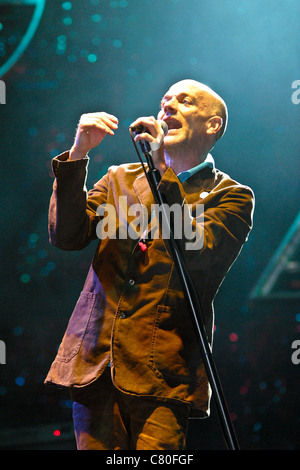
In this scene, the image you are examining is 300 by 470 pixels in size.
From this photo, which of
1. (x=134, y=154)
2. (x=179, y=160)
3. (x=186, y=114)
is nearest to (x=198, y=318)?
(x=179, y=160)

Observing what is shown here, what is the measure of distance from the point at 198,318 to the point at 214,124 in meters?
0.81

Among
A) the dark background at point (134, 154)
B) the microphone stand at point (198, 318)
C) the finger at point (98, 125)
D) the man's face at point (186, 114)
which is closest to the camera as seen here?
the microphone stand at point (198, 318)

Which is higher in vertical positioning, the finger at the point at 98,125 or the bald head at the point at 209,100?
the bald head at the point at 209,100

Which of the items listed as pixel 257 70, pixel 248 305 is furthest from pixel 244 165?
pixel 248 305

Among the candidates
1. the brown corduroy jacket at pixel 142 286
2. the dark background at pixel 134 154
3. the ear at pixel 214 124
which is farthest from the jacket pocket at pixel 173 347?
the dark background at pixel 134 154

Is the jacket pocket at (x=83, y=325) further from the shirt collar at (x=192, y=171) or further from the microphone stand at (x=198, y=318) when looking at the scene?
the shirt collar at (x=192, y=171)

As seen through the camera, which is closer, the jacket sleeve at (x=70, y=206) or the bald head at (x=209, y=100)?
the jacket sleeve at (x=70, y=206)

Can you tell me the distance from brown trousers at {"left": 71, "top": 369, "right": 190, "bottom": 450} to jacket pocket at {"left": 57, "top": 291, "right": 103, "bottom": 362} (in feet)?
0.34

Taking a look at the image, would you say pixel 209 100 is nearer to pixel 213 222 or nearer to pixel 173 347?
pixel 213 222

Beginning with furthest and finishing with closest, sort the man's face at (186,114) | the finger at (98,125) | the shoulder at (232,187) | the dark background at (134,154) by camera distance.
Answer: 1. the dark background at (134,154)
2. the man's face at (186,114)
3. the shoulder at (232,187)
4. the finger at (98,125)

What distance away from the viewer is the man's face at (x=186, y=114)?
62.9 inches

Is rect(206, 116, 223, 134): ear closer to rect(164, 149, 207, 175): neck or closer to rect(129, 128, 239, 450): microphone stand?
rect(164, 149, 207, 175): neck

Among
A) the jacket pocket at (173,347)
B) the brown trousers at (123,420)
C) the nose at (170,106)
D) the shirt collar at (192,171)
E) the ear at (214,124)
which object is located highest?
the nose at (170,106)

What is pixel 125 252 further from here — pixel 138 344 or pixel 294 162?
pixel 294 162
